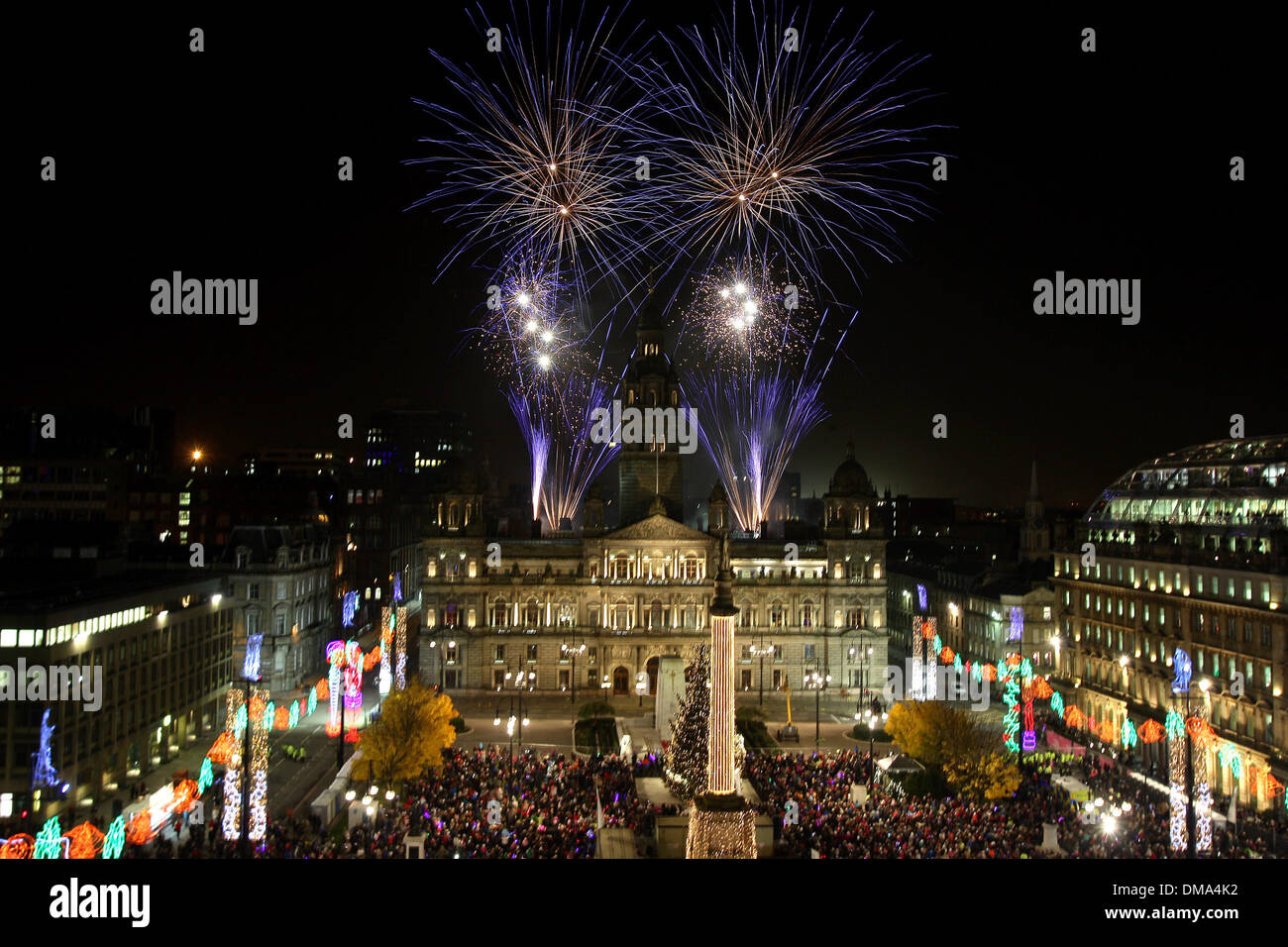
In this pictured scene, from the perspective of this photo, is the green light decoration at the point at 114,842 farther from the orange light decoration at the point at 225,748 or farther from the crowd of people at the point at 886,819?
the crowd of people at the point at 886,819

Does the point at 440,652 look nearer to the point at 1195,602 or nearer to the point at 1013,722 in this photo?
the point at 1013,722

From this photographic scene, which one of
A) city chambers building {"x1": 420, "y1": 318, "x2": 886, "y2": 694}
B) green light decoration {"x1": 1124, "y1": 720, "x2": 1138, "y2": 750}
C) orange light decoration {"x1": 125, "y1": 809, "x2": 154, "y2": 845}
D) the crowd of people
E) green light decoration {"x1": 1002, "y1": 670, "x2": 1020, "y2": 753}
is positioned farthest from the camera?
city chambers building {"x1": 420, "y1": 318, "x2": 886, "y2": 694}

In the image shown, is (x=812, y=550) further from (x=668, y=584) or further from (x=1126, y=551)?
(x=1126, y=551)

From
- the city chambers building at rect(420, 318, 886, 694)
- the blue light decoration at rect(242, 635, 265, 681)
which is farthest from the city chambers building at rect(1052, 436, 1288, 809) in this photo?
the blue light decoration at rect(242, 635, 265, 681)

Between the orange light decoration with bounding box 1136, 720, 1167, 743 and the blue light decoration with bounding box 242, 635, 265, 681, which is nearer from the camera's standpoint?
the blue light decoration with bounding box 242, 635, 265, 681

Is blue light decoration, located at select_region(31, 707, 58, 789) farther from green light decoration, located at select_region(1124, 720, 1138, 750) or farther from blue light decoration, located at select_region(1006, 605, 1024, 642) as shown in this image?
blue light decoration, located at select_region(1006, 605, 1024, 642)

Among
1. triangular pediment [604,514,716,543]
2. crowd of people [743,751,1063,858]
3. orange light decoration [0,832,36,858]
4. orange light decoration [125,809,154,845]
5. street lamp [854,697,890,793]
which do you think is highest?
triangular pediment [604,514,716,543]
